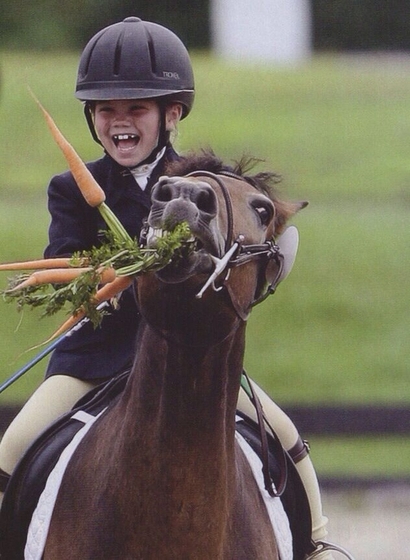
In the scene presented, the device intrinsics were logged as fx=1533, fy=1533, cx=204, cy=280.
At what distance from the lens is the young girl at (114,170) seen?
17.0 feet

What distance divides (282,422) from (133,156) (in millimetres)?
1142

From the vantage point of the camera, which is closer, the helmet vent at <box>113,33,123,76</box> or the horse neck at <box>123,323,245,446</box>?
the horse neck at <box>123,323,245,446</box>

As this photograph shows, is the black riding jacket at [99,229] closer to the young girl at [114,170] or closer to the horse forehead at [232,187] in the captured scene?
the young girl at [114,170]

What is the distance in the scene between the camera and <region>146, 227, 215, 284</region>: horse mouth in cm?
398

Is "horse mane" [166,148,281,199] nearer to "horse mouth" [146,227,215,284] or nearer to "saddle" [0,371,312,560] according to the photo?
"horse mouth" [146,227,215,284]

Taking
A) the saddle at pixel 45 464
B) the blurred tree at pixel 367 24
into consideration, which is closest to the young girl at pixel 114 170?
the saddle at pixel 45 464

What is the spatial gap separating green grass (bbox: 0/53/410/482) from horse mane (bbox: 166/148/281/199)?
17 centimetres

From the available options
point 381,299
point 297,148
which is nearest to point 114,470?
point 381,299

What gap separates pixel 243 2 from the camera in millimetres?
32750

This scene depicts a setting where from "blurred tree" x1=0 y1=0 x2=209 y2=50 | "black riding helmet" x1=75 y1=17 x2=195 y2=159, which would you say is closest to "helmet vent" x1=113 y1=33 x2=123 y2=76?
"black riding helmet" x1=75 y1=17 x2=195 y2=159

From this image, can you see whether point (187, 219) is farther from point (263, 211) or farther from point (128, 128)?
point (128, 128)

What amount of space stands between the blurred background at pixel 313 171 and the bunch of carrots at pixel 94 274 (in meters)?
0.11

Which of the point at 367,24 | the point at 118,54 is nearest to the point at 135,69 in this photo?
the point at 118,54

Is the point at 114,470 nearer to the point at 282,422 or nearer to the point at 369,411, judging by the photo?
the point at 282,422
